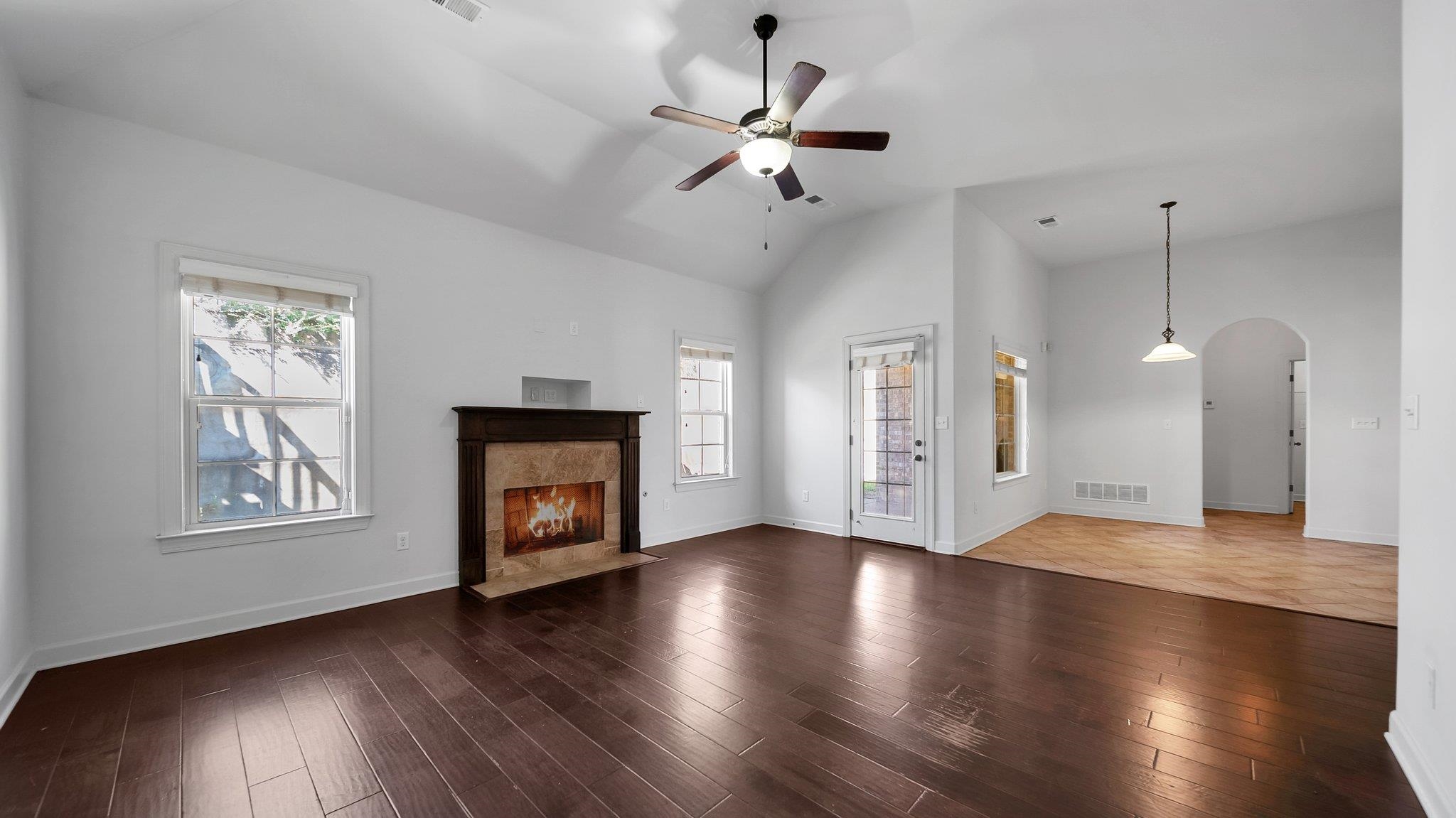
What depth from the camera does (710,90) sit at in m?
3.73

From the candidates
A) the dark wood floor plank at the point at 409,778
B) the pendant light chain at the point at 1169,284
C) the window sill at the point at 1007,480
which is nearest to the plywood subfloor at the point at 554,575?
the dark wood floor plank at the point at 409,778

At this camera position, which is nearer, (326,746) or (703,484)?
(326,746)

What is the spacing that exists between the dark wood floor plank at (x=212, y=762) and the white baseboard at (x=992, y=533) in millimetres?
5066

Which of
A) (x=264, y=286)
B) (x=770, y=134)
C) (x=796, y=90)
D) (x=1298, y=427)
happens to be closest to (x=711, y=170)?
(x=770, y=134)

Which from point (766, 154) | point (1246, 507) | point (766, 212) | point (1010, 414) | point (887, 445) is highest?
point (766, 212)

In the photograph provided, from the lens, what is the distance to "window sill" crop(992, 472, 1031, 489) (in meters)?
6.21

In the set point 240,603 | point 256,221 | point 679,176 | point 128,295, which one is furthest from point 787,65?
point 240,603

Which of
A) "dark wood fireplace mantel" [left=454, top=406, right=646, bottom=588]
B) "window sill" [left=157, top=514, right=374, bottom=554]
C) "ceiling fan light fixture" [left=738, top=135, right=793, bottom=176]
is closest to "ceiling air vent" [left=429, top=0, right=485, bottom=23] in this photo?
"ceiling fan light fixture" [left=738, top=135, right=793, bottom=176]

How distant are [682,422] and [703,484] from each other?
73 centimetres

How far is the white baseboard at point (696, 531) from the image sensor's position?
19.0 ft

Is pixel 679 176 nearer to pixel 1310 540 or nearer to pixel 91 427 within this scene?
pixel 91 427

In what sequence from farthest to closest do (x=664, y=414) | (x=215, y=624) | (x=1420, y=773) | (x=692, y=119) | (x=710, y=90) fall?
1. (x=664, y=414)
2. (x=710, y=90)
3. (x=215, y=624)
4. (x=692, y=119)
5. (x=1420, y=773)

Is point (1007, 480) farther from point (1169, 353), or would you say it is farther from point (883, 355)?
point (883, 355)

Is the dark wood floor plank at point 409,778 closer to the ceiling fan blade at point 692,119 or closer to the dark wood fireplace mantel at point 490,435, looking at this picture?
the dark wood fireplace mantel at point 490,435
